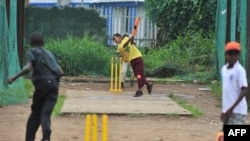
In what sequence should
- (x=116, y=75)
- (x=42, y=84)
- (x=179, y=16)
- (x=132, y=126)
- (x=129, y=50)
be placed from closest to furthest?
1. (x=42, y=84)
2. (x=132, y=126)
3. (x=129, y=50)
4. (x=116, y=75)
5. (x=179, y=16)

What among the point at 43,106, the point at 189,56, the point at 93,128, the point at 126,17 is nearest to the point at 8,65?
the point at 93,128

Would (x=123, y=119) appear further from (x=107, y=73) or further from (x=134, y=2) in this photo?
(x=134, y=2)

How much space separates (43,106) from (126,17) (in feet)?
79.8

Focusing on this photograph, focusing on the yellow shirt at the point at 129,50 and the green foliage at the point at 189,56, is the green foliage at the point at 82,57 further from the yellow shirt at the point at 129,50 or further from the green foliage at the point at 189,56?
the yellow shirt at the point at 129,50

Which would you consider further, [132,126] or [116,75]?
[116,75]

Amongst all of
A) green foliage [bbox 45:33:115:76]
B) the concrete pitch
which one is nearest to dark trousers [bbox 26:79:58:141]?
the concrete pitch

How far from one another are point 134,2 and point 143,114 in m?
20.7

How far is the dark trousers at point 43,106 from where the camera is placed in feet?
30.6

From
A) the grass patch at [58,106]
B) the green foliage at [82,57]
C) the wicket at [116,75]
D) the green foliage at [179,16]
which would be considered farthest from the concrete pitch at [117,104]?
the green foliage at [179,16]

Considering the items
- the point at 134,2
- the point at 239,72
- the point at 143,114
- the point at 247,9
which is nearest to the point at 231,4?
the point at 247,9

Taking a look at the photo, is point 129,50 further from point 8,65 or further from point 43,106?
point 43,106

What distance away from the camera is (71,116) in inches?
524

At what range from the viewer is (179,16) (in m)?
29.0

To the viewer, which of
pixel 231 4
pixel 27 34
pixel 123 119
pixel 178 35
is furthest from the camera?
pixel 178 35
